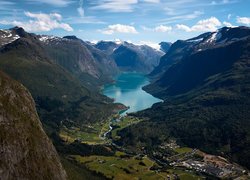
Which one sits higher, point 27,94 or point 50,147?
point 27,94

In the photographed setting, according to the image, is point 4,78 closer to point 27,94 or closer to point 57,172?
point 27,94

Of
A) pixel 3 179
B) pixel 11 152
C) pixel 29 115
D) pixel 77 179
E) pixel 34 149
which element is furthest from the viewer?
pixel 77 179

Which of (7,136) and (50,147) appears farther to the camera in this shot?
(50,147)

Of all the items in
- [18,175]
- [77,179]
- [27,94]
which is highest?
[27,94]

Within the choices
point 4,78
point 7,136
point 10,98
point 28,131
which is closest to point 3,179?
point 7,136

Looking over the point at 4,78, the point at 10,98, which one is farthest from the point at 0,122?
the point at 4,78

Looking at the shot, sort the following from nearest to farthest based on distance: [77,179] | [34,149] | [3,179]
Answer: [3,179] → [34,149] → [77,179]
